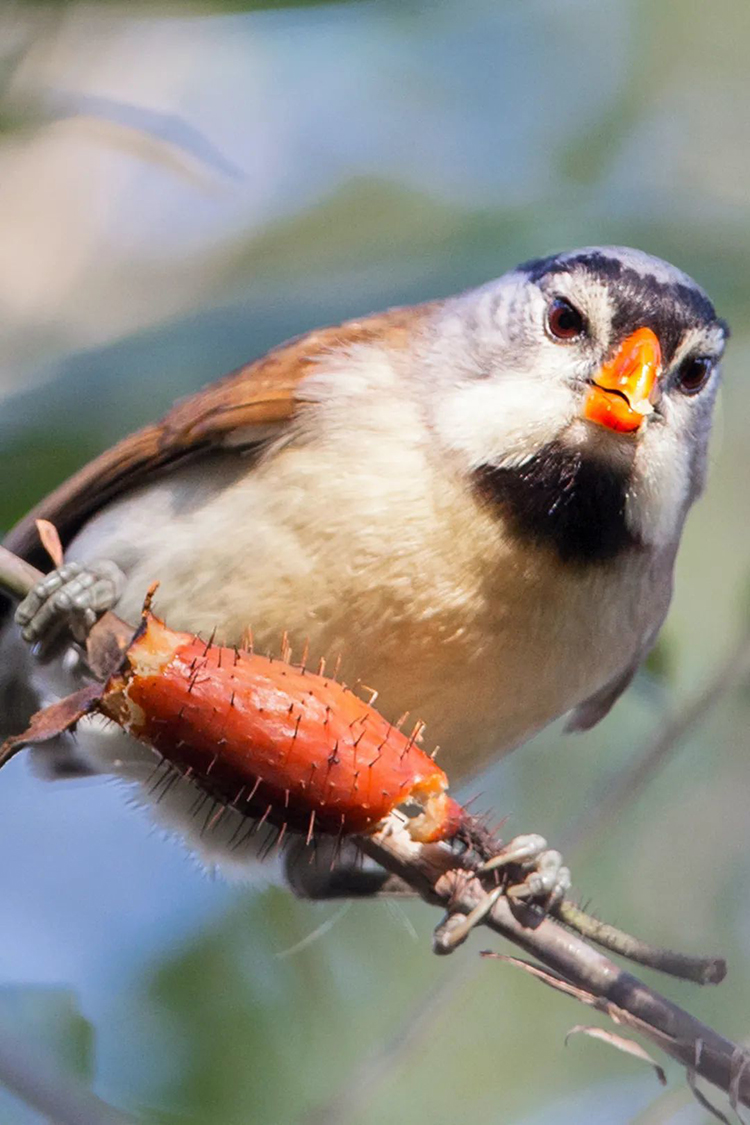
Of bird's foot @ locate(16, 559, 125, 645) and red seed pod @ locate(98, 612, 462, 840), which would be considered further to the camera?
bird's foot @ locate(16, 559, 125, 645)


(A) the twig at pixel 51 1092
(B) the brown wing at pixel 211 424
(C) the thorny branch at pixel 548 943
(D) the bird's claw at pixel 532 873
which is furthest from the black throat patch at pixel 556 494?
(A) the twig at pixel 51 1092

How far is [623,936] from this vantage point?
157 centimetres

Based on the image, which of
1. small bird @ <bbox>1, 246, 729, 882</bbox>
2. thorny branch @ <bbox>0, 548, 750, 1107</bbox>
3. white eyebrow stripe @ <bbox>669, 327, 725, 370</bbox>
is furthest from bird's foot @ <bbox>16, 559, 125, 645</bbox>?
white eyebrow stripe @ <bbox>669, 327, 725, 370</bbox>

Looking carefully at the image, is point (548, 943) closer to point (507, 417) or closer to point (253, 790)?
point (253, 790)

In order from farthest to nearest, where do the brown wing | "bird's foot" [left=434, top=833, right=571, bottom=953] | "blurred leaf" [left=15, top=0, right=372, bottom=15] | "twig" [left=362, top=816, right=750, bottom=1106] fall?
"blurred leaf" [left=15, top=0, right=372, bottom=15]
the brown wing
"bird's foot" [left=434, top=833, right=571, bottom=953]
"twig" [left=362, top=816, right=750, bottom=1106]

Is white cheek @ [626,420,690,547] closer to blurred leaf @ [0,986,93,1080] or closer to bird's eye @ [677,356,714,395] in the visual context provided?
bird's eye @ [677,356,714,395]

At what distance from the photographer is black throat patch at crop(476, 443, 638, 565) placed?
7.70ft

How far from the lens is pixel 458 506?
2.35 metres

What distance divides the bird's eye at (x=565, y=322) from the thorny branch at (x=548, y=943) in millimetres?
1055

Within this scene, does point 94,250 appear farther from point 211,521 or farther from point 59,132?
point 211,521

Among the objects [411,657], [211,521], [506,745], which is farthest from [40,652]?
[506,745]

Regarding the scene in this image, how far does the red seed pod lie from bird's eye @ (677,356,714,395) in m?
1.12

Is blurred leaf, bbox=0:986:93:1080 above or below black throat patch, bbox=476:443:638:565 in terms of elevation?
below

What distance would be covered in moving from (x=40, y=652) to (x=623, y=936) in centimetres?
116
